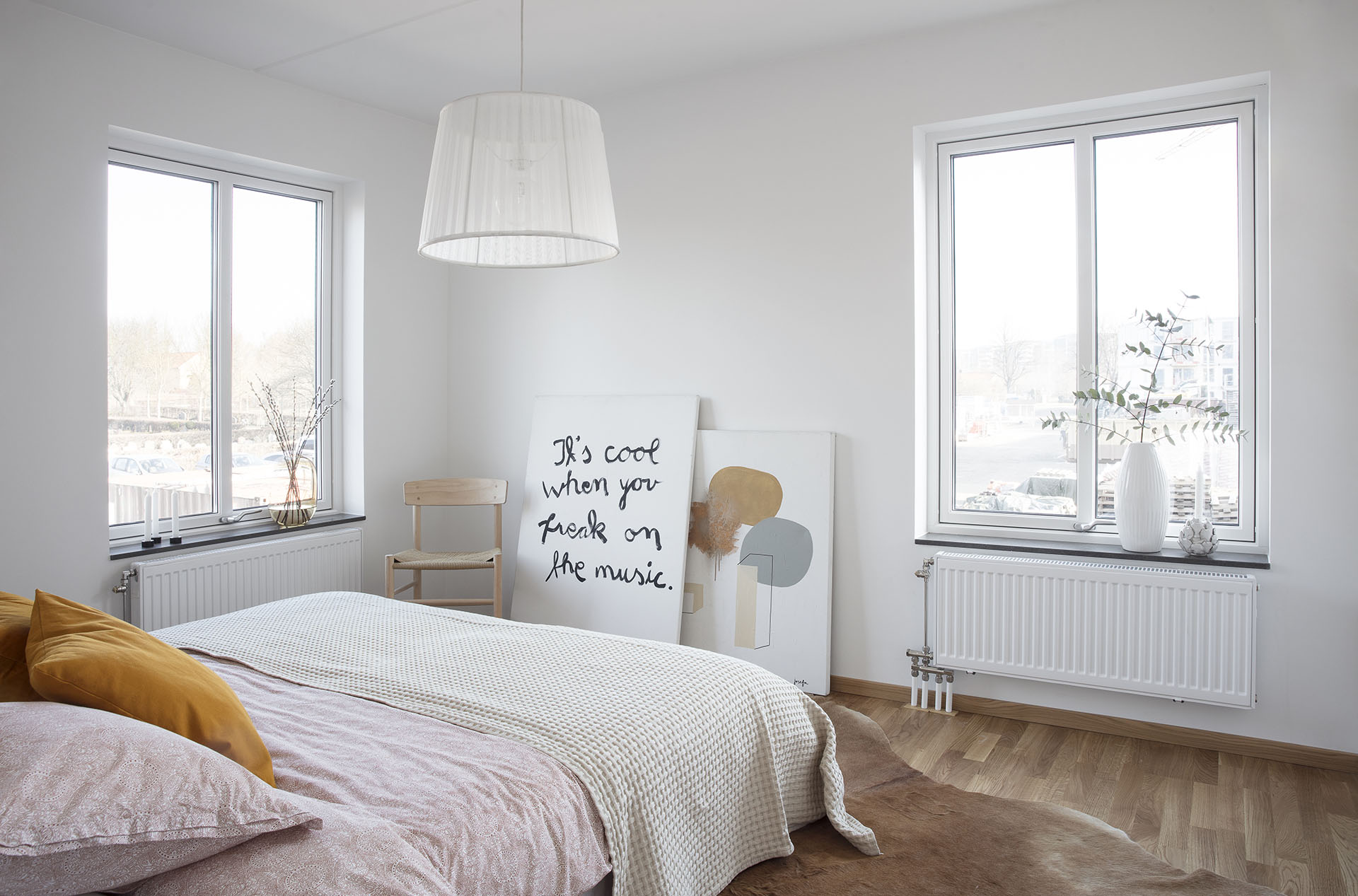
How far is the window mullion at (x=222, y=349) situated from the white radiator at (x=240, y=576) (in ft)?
1.23

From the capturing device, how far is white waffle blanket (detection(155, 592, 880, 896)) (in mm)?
1787

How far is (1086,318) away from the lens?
11.4ft

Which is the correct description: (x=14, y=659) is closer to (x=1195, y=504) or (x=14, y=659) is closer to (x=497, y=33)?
(x=497, y=33)

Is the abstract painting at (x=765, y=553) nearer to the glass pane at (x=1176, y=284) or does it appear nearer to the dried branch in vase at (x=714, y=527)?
the dried branch in vase at (x=714, y=527)

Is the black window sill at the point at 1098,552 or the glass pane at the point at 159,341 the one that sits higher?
the glass pane at the point at 159,341

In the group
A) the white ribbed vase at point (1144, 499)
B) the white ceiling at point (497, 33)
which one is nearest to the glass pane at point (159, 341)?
the white ceiling at point (497, 33)

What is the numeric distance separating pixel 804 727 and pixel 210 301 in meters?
3.19

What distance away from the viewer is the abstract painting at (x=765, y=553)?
12.1 ft

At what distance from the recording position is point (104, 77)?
130 inches

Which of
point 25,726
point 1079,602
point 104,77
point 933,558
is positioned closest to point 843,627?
point 933,558

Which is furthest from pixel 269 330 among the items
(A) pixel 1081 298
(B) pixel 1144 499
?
(B) pixel 1144 499

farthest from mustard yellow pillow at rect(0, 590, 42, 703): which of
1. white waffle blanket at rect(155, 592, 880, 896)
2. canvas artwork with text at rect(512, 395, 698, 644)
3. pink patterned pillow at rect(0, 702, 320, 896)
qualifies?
canvas artwork with text at rect(512, 395, 698, 644)

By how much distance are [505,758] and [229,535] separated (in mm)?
2636

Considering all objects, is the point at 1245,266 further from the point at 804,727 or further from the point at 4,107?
the point at 4,107
